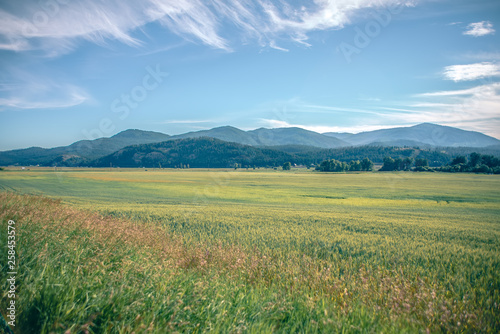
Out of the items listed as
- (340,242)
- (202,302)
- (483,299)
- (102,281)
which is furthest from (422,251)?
(102,281)

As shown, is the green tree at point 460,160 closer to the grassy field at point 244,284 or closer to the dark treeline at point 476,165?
Answer: the dark treeline at point 476,165

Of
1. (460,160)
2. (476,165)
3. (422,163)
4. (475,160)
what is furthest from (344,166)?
(475,160)

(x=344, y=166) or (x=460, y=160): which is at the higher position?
(x=460, y=160)

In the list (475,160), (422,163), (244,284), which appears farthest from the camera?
(422,163)

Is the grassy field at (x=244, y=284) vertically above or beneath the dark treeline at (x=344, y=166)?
above

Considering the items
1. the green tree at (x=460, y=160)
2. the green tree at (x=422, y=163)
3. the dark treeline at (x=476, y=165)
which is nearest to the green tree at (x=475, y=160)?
the dark treeline at (x=476, y=165)

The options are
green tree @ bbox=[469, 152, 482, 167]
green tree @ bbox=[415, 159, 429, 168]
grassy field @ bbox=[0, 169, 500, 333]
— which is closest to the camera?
grassy field @ bbox=[0, 169, 500, 333]

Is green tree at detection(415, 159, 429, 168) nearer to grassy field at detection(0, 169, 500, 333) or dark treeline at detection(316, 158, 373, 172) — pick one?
dark treeline at detection(316, 158, 373, 172)

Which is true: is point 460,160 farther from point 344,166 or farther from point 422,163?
point 344,166

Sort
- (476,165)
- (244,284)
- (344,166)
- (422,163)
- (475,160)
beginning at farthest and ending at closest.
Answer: (344,166) → (422,163) → (475,160) → (476,165) → (244,284)

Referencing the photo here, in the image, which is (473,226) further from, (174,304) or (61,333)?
(61,333)

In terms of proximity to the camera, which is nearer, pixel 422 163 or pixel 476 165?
pixel 476 165

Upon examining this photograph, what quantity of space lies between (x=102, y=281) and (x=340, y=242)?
9935 mm

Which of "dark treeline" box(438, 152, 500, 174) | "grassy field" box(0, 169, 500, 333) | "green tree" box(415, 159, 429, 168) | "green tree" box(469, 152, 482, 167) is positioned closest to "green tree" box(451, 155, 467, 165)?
"dark treeline" box(438, 152, 500, 174)
